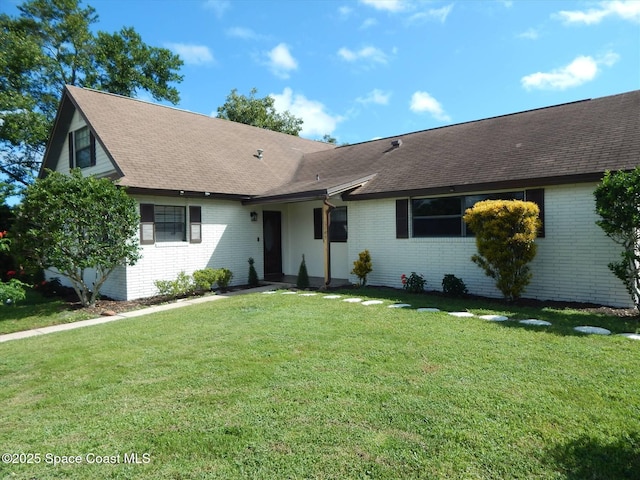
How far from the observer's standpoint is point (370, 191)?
38.7ft

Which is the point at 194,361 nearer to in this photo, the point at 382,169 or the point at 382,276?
the point at 382,276

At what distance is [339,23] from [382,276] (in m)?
9.73

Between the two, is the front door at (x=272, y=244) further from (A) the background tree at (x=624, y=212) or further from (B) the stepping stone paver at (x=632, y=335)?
(B) the stepping stone paver at (x=632, y=335)

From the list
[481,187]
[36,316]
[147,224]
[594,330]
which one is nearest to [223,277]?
[147,224]

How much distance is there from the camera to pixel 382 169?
43.4 ft

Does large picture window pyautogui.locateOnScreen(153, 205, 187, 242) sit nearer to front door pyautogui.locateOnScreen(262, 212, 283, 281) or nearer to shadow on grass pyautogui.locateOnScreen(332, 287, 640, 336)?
front door pyautogui.locateOnScreen(262, 212, 283, 281)

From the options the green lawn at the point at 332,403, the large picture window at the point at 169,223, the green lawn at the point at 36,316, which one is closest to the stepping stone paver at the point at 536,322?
the green lawn at the point at 332,403

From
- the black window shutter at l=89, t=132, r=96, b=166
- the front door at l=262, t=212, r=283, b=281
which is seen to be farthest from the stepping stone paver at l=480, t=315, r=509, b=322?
the black window shutter at l=89, t=132, r=96, b=166

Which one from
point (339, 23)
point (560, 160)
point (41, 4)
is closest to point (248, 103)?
point (41, 4)

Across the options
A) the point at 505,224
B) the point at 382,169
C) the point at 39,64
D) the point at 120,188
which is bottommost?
the point at 505,224

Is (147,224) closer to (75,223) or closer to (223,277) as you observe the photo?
(75,223)

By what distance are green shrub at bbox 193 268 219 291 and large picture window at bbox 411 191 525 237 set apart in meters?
6.09

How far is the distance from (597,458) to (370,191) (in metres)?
9.45

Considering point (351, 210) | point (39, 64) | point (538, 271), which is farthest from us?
point (39, 64)
